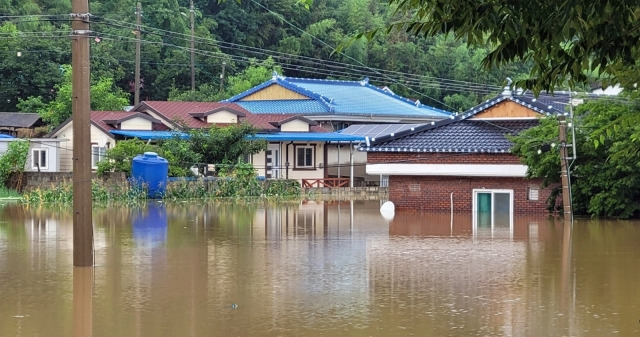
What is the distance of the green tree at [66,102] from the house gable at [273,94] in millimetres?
6915

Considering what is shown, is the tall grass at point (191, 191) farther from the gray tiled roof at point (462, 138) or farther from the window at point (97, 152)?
the gray tiled roof at point (462, 138)

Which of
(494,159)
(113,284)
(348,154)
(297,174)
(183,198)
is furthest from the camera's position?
(348,154)

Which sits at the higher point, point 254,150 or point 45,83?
point 45,83

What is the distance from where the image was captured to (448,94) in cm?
7431

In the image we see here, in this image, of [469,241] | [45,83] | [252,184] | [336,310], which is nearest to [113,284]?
[336,310]

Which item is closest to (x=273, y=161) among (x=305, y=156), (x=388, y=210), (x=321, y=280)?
(x=305, y=156)

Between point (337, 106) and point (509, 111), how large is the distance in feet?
66.6

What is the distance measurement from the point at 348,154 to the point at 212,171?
35.4 ft

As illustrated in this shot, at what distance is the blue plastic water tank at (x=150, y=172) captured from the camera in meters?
37.4

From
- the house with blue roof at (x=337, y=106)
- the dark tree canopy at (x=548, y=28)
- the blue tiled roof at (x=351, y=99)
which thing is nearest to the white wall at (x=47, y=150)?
the house with blue roof at (x=337, y=106)

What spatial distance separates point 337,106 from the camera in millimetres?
53406

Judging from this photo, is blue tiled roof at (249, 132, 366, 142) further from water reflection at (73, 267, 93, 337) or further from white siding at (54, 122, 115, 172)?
water reflection at (73, 267, 93, 337)

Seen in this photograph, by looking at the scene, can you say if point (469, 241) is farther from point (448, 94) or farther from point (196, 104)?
point (448, 94)

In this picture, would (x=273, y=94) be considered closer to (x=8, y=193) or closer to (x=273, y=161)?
(x=273, y=161)
